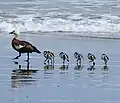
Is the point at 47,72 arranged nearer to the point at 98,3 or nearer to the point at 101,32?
the point at 101,32

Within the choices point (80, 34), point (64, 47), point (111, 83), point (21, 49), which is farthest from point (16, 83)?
point (80, 34)

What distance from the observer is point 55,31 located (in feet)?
79.6

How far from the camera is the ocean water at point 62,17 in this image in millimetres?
24608

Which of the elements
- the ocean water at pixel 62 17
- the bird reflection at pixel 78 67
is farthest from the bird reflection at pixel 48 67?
the ocean water at pixel 62 17

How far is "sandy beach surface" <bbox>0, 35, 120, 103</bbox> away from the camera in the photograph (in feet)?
37.2

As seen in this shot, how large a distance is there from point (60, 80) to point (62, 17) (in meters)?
15.2

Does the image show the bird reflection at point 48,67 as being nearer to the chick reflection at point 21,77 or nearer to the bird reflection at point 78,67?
the chick reflection at point 21,77

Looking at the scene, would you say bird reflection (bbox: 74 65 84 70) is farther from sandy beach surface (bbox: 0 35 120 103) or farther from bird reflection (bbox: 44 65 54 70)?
bird reflection (bbox: 44 65 54 70)

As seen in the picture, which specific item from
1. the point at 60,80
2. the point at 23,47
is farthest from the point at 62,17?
the point at 60,80

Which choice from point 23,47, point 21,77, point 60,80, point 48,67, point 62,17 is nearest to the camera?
point 60,80

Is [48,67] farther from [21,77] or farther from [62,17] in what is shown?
[62,17]

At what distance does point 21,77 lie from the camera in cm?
1339

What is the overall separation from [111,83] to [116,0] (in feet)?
88.9

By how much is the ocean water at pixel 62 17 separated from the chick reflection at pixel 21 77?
814 cm
